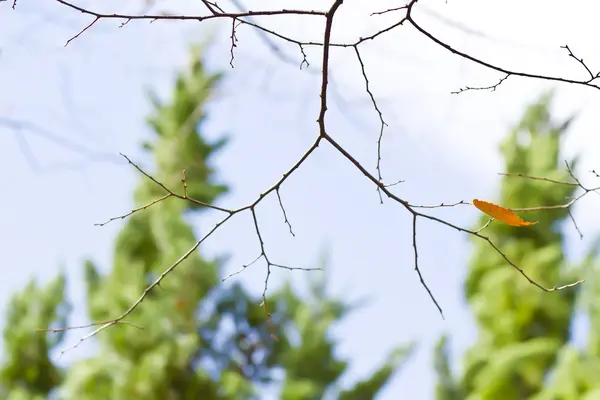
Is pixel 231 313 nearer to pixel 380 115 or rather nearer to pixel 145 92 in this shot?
pixel 145 92

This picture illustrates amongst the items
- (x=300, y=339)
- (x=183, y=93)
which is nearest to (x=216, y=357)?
(x=300, y=339)

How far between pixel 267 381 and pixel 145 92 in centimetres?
264

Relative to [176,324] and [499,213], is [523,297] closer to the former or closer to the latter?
[176,324]

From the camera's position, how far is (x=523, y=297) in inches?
209

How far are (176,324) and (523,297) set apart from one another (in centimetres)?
266

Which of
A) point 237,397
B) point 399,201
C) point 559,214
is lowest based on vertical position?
point 399,201

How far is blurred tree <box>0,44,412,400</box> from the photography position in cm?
477

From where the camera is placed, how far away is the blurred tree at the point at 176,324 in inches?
188

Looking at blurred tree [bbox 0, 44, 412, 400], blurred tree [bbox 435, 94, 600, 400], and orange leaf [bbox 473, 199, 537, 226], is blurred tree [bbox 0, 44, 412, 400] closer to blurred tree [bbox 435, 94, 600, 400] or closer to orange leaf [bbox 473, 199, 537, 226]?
blurred tree [bbox 435, 94, 600, 400]

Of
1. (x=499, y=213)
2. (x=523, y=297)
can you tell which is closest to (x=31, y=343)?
(x=523, y=297)

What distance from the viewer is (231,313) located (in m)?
5.34

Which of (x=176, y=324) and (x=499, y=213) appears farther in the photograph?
(x=176, y=324)

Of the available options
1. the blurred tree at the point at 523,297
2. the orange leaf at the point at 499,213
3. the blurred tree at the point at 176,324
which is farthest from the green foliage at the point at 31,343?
the orange leaf at the point at 499,213

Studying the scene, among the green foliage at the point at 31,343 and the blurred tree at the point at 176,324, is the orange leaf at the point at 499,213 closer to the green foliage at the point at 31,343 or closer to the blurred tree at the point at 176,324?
the blurred tree at the point at 176,324
